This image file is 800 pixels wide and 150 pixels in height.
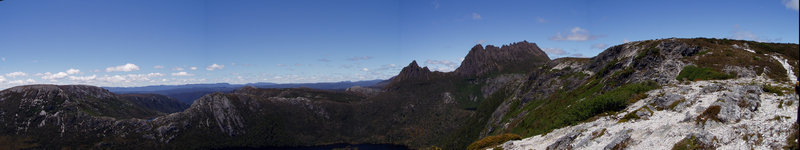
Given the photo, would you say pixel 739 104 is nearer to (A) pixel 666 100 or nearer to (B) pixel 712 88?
(A) pixel 666 100

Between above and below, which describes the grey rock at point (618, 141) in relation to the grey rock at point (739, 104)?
below

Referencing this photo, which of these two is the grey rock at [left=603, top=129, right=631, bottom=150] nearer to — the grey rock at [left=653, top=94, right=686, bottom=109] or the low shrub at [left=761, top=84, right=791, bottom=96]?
the grey rock at [left=653, top=94, right=686, bottom=109]

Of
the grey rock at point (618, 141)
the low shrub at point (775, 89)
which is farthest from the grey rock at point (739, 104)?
the grey rock at point (618, 141)

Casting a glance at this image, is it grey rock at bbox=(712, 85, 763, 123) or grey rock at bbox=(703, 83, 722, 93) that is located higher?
grey rock at bbox=(703, 83, 722, 93)

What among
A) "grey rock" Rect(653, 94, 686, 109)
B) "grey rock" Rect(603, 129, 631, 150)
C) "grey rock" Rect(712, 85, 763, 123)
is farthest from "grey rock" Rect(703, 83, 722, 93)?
"grey rock" Rect(603, 129, 631, 150)

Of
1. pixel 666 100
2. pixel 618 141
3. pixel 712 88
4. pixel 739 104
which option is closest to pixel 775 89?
pixel 712 88

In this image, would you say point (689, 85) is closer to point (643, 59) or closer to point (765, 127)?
point (765, 127)

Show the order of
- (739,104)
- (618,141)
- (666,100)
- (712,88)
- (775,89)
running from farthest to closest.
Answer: (712,88) < (666,100) < (775,89) < (739,104) < (618,141)

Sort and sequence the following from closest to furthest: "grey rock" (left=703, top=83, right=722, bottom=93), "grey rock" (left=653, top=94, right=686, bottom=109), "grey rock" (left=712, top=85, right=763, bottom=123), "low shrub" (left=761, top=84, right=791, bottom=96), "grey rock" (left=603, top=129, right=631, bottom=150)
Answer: "grey rock" (left=712, top=85, right=763, bottom=123)
"grey rock" (left=603, top=129, right=631, bottom=150)
"low shrub" (left=761, top=84, right=791, bottom=96)
"grey rock" (left=653, top=94, right=686, bottom=109)
"grey rock" (left=703, top=83, right=722, bottom=93)

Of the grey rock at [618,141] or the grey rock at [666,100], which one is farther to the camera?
the grey rock at [666,100]

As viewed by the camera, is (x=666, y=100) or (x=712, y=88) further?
(x=712, y=88)

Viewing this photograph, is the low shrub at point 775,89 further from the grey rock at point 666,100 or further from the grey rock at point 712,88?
the grey rock at point 666,100
